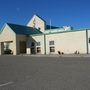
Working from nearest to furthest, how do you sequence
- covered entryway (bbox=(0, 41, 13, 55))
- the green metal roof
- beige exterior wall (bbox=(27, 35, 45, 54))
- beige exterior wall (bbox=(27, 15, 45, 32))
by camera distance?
beige exterior wall (bbox=(27, 35, 45, 54)) < the green metal roof < covered entryway (bbox=(0, 41, 13, 55)) < beige exterior wall (bbox=(27, 15, 45, 32))

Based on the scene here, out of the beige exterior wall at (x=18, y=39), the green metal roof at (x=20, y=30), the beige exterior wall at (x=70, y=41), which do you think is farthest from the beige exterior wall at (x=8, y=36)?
the beige exterior wall at (x=70, y=41)

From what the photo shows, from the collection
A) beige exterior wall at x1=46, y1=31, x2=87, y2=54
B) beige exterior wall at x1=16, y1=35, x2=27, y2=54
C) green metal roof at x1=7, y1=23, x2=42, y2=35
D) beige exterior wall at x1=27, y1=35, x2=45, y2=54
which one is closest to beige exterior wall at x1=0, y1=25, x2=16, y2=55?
beige exterior wall at x1=16, y1=35, x2=27, y2=54

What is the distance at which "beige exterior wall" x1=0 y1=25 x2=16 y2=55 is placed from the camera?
45.9m

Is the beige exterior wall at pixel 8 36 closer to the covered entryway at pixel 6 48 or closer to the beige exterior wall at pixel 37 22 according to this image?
the covered entryway at pixel 6 48

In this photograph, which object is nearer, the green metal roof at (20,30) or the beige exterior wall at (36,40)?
the beige exterior wall at (36,40)

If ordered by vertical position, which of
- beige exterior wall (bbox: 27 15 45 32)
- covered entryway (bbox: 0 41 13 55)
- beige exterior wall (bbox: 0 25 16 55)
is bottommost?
covered entryway (bbox: 0 41 13 55)

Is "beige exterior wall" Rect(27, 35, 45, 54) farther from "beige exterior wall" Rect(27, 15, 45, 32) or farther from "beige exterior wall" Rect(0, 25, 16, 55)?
"beige exterior wall" Rect(27, 15, 45, 32)

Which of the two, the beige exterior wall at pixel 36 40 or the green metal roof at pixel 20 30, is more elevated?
the green metal roof at pixel 20 30

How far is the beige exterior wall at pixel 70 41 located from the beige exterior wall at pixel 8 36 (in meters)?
7.26

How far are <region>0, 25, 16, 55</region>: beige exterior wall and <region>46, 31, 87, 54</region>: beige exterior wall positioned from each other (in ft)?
23.8

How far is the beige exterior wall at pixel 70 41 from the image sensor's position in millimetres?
38531

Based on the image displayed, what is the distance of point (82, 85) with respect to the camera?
8.83 metres

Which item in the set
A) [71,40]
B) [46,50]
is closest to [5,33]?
[46,50]

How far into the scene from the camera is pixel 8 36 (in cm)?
4750
